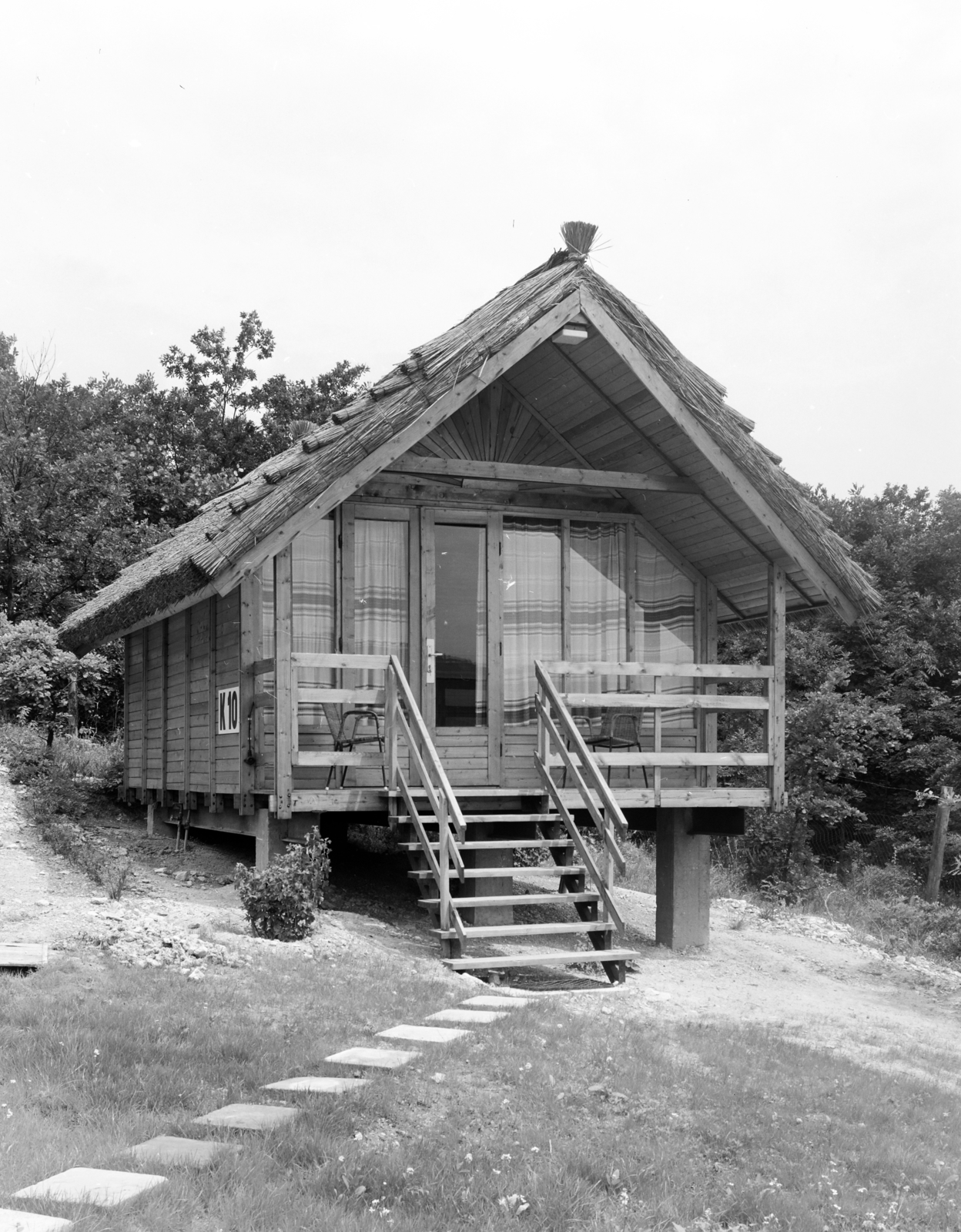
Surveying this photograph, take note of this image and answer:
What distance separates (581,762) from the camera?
12.6 m

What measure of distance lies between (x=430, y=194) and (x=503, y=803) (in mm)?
19682

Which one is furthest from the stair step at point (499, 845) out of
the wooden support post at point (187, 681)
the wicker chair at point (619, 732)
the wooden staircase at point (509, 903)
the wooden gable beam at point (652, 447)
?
the wooden support post at point (187, 681)

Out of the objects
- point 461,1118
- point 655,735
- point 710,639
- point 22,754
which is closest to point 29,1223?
point 461,1118

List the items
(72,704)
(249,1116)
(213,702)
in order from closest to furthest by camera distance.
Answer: (249,1116) < (213,702) < (72,704)

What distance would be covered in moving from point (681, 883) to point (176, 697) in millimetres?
5830

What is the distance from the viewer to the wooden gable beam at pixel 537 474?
39.2 ft

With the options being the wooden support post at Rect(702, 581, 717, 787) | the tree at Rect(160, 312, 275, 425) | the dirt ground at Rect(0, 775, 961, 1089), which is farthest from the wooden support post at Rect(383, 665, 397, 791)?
the tree at Rect(160, 312, 275, 425)

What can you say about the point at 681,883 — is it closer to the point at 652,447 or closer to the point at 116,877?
the point at 652,447

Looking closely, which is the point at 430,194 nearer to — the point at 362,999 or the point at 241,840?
the point at 241,840

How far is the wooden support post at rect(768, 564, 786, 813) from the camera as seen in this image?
12680 mm

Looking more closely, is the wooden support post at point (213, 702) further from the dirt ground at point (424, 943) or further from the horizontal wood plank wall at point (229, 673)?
the dirt ground at point (424, 943)

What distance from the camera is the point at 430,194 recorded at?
28547mm

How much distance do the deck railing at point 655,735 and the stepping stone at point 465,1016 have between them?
12.3 ft

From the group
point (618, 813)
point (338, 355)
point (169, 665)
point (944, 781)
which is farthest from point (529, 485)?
point (338, 355)
